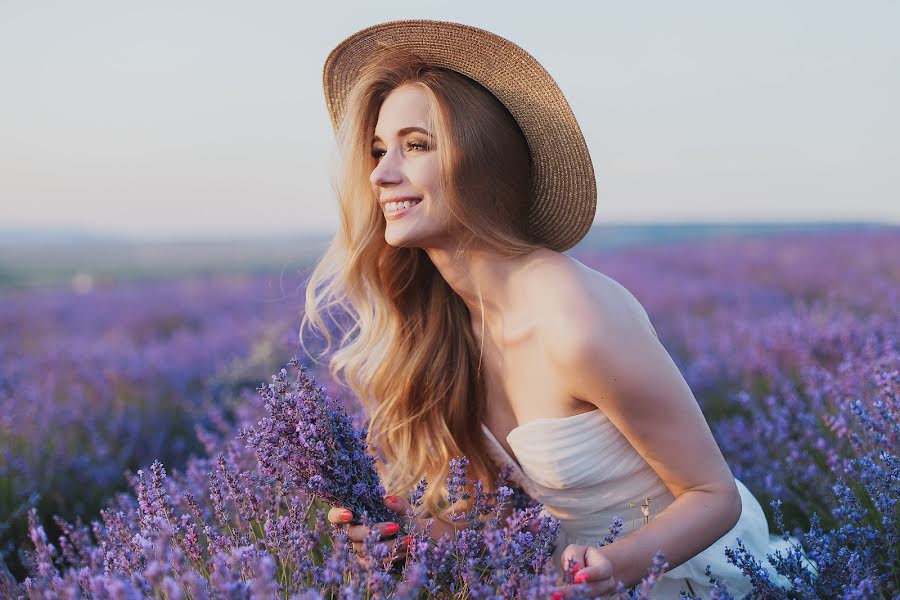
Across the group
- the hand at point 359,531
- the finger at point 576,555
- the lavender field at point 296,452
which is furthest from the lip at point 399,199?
the finger at point 576,555

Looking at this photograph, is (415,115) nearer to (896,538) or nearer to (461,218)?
(461,218)

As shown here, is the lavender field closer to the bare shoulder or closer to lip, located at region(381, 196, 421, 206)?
the bare shoulder

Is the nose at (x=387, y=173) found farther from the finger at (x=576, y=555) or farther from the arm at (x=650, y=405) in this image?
the finger at (x=576, y=555)

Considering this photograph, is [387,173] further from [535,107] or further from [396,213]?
[535,107]

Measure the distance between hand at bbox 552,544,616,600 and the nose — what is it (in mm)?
1118

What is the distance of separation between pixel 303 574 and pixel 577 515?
1.00 m

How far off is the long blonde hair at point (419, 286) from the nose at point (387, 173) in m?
0.15

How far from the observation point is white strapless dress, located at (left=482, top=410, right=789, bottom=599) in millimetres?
2199

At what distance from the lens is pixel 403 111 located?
2.36m

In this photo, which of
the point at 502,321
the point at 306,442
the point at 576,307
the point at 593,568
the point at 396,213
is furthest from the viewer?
the point at 502,321

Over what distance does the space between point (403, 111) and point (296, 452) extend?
104 cm

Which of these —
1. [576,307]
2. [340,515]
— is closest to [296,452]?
[340,515]

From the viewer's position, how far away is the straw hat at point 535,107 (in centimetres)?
234

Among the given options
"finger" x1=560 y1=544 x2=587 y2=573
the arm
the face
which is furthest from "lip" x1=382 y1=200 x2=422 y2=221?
"finger" x1=560 y1=544 x2=587 y2=573
